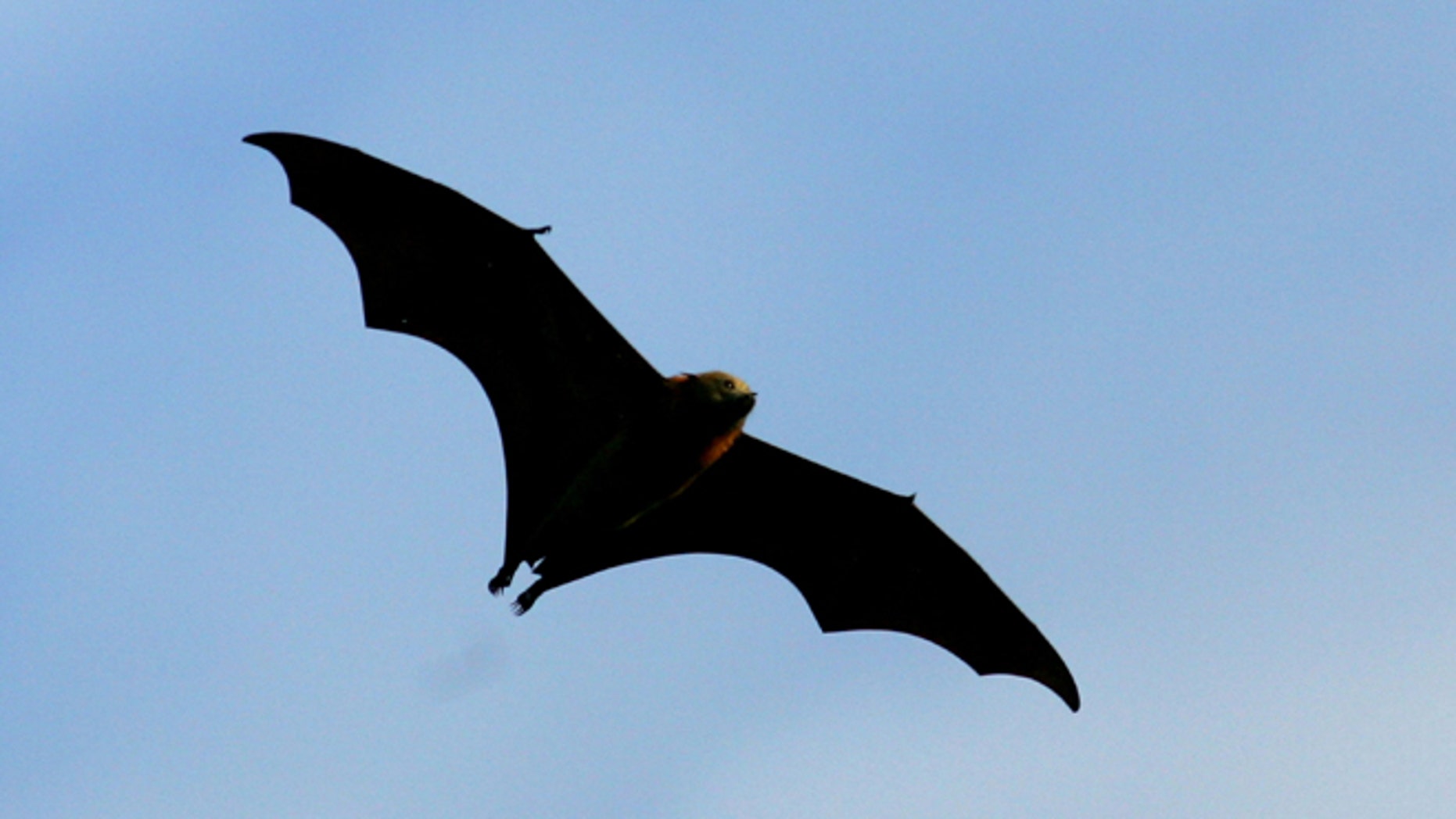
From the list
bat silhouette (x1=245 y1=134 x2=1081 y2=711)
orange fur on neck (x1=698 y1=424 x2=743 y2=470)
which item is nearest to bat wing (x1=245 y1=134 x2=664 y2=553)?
bat silhouette (x1=245 y1=134 x2=1081 y2=711)

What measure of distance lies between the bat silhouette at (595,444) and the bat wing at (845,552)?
2cm

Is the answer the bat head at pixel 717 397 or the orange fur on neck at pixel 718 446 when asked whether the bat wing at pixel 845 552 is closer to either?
the orange fur on neck at pixel 718 446

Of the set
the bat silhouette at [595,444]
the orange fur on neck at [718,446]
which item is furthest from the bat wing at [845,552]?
the orange fur on neck at [718,446]

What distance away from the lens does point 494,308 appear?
21.1m

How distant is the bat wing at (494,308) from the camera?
67.0ft

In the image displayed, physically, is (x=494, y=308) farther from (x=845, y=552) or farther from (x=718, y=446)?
(x=845, y=552)

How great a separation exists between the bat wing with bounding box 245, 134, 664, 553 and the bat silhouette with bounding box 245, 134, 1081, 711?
20 millimetres

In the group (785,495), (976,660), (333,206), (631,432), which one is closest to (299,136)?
(333,206)

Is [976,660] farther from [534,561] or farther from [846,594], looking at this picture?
[534,561]

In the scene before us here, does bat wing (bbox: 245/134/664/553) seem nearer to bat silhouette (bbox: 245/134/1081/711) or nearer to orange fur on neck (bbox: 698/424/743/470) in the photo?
bat silhouette (bbox: 245/134/1081/711)

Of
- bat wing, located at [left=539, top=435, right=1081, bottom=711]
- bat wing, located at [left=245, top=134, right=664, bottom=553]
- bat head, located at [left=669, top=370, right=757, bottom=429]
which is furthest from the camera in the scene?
bat wing, located at [left=539, top=435, right=1081, bottom=711]

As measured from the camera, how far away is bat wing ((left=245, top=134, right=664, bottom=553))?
20422mm

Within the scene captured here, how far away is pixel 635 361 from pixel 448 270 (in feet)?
8.52

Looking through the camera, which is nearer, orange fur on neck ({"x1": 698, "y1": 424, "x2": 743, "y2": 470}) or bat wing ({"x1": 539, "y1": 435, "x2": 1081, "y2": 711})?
orange fur on neck ({"x1": 698, "y1": 424, "x2": 743, "y2": 470})
